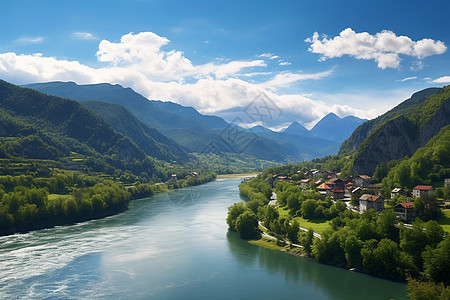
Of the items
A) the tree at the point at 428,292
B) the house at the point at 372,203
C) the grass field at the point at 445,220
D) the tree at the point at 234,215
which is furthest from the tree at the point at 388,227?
the tree at the point at 234,215

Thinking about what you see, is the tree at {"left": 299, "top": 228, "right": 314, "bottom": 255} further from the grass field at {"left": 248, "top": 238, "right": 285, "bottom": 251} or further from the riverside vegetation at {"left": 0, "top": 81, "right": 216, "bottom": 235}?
the riverside vegetation at {"left": 0, "top": 81, "right": 216, "bottom": 235}

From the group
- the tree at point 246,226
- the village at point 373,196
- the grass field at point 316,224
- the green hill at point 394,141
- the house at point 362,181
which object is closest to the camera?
the village at point 373,196

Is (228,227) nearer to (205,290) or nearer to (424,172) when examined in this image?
(205,290)

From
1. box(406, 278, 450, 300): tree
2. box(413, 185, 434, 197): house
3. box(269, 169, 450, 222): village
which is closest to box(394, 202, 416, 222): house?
box(269, 169, 450, 222): village

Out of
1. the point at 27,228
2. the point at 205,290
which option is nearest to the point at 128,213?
the point at 27,228

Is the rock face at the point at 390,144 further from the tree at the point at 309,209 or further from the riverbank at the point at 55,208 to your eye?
the riverbank at the point at 55,208
